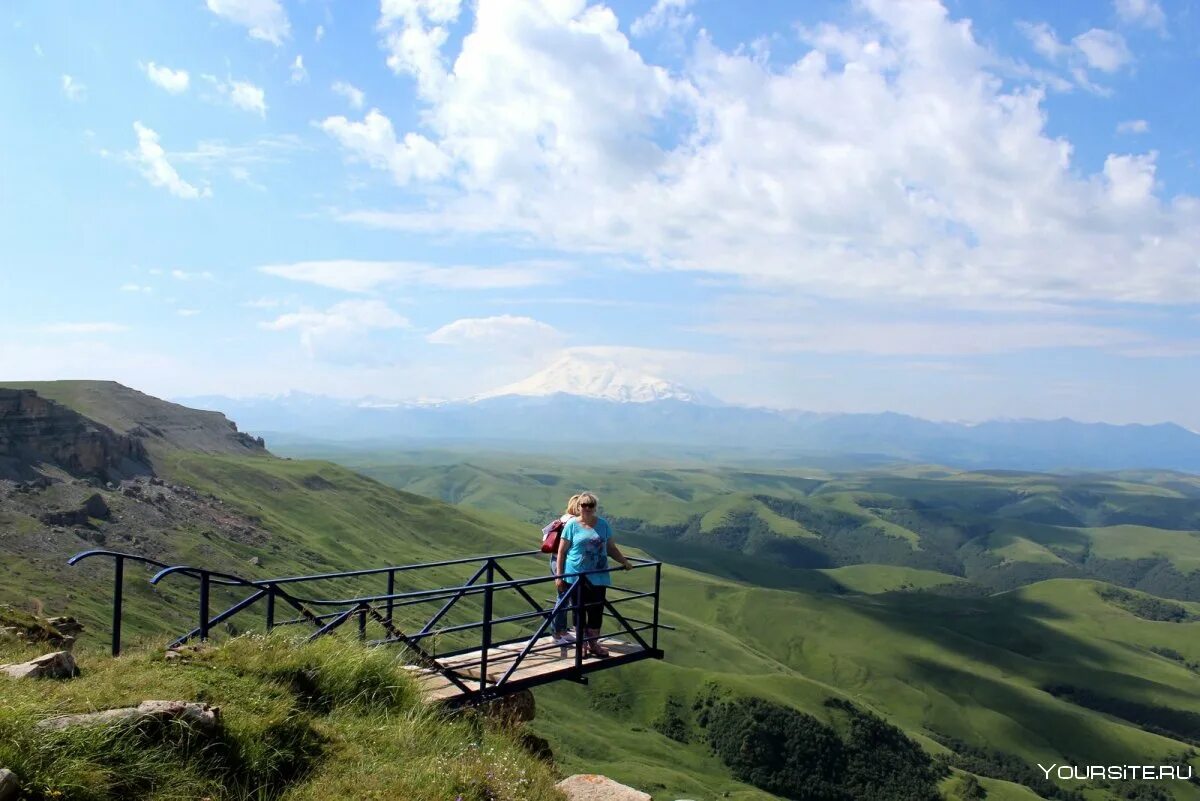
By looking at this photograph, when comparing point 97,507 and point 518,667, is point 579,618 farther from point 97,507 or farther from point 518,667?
point 97,507

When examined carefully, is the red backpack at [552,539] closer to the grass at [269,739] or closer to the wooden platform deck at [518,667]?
the wooden platform deck at [518,667]

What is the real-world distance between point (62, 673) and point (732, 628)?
187365 mm

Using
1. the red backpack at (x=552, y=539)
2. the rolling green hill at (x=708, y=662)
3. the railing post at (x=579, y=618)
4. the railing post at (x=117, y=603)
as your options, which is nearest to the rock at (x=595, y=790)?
the railing post at (x=579, y=618)

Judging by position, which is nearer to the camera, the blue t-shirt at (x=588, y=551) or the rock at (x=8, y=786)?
the rock at (x=8, y=786)

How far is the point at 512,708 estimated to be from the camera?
1332 cm

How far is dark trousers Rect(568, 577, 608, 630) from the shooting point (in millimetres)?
13883

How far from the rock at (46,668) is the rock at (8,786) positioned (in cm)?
264

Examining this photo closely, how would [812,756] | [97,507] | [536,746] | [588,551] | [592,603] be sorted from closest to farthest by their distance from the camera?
[536,746] < [592,603] < [588,551] < [97,507] < [812,756]

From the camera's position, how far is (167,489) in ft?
425

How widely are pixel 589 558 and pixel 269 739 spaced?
661cm

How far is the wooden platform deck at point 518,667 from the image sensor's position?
11991 mm

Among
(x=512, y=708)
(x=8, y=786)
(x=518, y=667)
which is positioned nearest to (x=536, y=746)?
(x=512, y=708)

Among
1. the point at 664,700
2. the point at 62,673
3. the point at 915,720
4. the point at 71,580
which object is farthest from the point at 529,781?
the point at 915,720

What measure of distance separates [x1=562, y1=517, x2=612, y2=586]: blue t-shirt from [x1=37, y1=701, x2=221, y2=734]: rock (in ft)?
22.2
